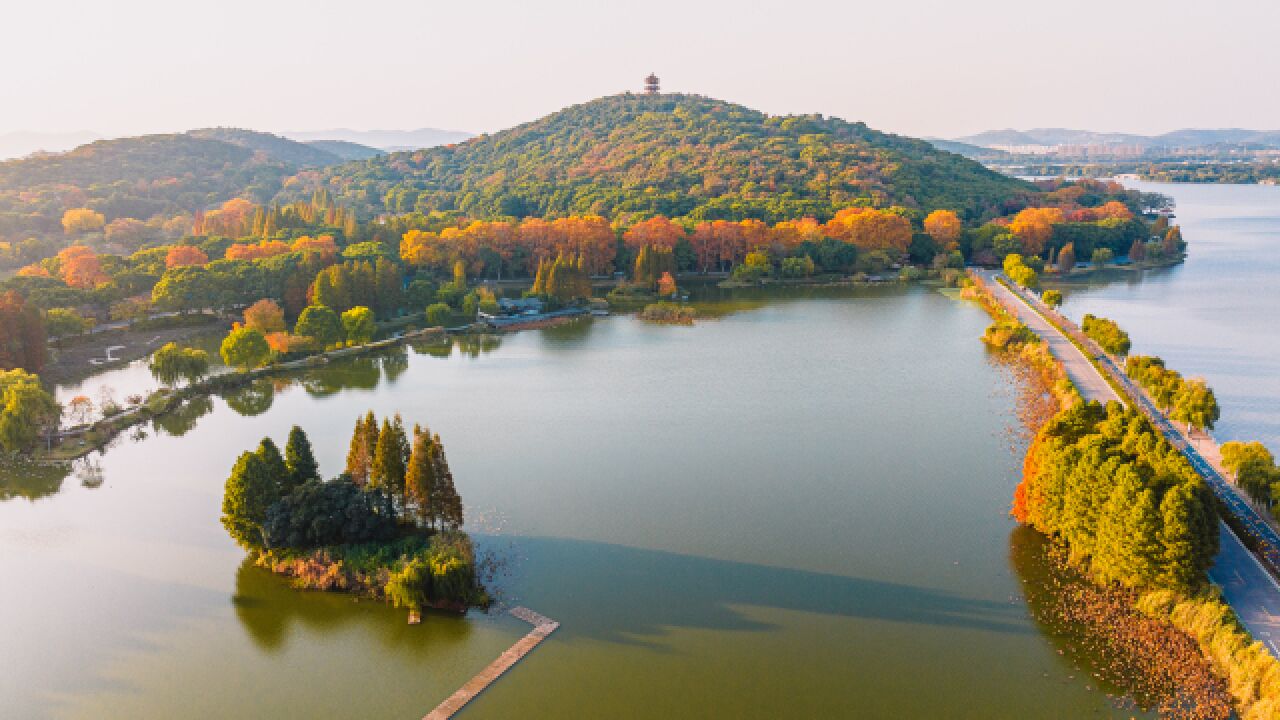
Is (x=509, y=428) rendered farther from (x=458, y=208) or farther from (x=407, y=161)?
(x=407, y=161)

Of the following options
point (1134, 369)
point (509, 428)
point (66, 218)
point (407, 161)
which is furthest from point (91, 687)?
point (407, 161)

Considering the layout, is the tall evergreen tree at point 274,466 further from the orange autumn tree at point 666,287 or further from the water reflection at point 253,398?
the orange autumn tree at point 666,287

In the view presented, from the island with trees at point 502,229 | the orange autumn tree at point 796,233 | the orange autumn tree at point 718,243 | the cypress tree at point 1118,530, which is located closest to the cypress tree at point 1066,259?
the island with trees at point 502,229

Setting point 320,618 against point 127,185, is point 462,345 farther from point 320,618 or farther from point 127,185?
point 127,185

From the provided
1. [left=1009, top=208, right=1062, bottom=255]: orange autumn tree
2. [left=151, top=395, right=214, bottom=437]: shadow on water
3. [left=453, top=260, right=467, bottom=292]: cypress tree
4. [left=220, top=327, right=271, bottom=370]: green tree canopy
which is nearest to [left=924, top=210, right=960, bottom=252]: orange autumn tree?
[left=1009, top=208, right=1062, bottom=255]: orange autumn tree

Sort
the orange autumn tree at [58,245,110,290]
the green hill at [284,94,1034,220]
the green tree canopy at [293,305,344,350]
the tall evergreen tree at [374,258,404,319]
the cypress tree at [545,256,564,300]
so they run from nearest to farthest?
the green tree canopy at [293,305,344,350] < the tall evergreen tree at [374,258,404,319] < the orange autumn tree at [58,245,110,290] < the cypress tree at [545,256,564,300] < the green hill at [284,94,1034,220]

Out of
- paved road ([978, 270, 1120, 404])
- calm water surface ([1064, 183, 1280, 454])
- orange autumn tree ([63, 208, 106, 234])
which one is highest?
orange autumn tree ([63, 208, 106, 234])

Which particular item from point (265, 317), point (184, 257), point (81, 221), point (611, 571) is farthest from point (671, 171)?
point (611, 571)

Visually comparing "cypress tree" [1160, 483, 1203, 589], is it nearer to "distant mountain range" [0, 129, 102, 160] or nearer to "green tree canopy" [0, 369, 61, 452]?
"green tree canopy" [0, 369, 61, 452]
